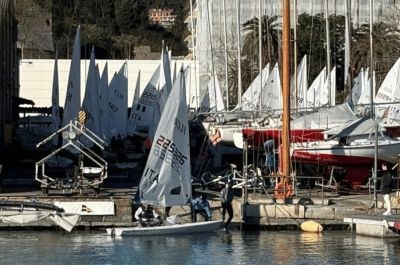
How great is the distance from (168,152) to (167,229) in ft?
9.80

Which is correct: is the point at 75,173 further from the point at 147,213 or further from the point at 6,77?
the point at 6,77

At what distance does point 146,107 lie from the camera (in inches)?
2235

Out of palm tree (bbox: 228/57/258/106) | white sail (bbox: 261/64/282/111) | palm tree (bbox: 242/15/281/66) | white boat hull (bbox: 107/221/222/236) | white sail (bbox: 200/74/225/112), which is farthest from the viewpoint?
palm tree (bbox: 242/15/281/66)

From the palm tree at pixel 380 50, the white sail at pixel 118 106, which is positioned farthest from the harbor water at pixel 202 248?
the palm tree at pixel 380 50

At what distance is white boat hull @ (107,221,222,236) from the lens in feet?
96.6

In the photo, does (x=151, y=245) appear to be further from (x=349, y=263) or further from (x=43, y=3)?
(x=43, y=3)

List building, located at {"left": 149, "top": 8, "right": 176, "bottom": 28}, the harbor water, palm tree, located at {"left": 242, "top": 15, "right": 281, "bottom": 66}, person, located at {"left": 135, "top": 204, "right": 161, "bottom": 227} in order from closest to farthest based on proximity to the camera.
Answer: the harbor water, person, located at {"left": 135, "top": 204, "right": 161, "bottom": 227}, palm tree, located at {"left": 242, "top": 15, "right": 281, "bottom": 66}, building, located at {"left": 149, "top": 8, "right": 176, "bottom": 28}

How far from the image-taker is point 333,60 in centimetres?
7050

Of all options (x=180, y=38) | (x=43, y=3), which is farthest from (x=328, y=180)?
(x=180, y=38)

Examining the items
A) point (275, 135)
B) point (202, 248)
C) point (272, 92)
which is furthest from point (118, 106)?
point (202, 248)

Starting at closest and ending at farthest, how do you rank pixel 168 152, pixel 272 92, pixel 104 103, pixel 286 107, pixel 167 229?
pixel 167 229
pixel 168 152
pixel 286 107
pixel 272 92
pixel 104 103

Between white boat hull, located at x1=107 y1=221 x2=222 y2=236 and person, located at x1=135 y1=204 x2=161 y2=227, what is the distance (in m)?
0.44

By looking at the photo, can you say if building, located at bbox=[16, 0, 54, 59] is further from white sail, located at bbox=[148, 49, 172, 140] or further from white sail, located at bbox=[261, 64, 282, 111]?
white sail, located at bbox=[261, 64, 282, 111]

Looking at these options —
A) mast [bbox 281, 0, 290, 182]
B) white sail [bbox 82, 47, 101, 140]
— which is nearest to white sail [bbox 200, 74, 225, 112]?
white sail [bbox 82, 47, 101, 140]
